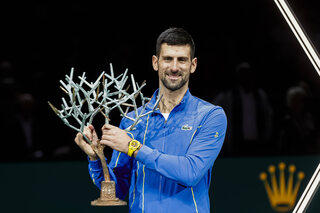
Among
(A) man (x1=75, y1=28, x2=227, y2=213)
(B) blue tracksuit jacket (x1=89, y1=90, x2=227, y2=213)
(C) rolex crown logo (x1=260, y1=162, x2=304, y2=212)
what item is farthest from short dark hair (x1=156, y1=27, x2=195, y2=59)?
(C) rolex crown logo (x1=260, y1=162, x2=304, y2=212)

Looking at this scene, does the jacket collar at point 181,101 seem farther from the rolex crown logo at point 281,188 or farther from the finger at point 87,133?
the rolex crown logo at point 281,188

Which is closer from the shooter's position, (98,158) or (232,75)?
(98,158)

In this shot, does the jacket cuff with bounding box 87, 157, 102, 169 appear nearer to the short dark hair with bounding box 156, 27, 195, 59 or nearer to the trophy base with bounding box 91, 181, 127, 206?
the trophy base with bounding box 91, 181, 127, 206

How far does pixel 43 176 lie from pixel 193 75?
50.4 inches

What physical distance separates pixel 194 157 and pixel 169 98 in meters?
0.31

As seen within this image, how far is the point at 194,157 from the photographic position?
238 centimetres

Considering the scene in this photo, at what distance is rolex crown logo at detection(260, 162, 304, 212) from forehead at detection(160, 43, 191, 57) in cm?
223

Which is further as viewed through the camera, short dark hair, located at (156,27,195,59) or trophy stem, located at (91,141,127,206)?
short dark hair, located at (156,27,195,59)

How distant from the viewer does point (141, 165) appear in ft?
8.19

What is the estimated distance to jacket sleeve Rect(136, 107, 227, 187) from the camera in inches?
91.2

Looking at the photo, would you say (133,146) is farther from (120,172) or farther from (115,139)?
(120,172)

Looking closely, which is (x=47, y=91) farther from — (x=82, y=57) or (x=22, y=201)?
(x=22, y=201)

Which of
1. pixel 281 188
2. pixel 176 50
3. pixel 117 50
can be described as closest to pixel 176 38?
pixel 176 50

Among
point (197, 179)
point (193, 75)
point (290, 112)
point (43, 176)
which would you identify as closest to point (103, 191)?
point (197, 179)
